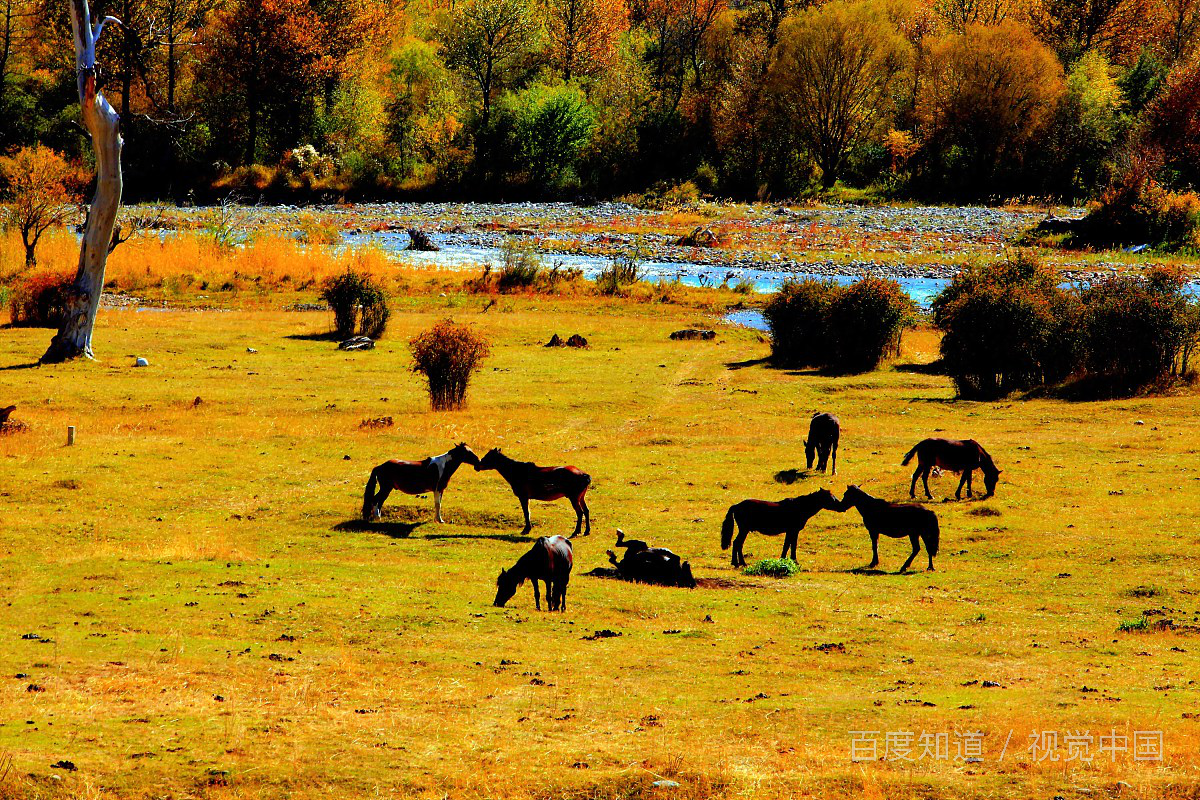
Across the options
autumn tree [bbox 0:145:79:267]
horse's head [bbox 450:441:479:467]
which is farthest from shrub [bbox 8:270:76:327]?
horse's head [bbox 450:441:479:467]

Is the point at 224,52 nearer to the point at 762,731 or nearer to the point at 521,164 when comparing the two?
the point at 521,164

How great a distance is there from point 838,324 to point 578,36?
95.2 m

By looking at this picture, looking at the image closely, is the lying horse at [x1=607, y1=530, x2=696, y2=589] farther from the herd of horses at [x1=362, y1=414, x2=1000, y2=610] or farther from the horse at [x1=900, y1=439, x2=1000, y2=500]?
the horse at [x1=900, y1=439, x2=1000, y2=500]

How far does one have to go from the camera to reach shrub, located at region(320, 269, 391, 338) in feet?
142

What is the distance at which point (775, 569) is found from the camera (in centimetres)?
1762

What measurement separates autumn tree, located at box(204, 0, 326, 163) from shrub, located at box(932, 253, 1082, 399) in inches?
3184

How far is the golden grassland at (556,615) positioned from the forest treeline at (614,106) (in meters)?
73.7

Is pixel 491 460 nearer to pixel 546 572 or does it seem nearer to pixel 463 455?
pixel 463 455

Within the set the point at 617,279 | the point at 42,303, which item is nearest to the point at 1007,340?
the point at 617,279

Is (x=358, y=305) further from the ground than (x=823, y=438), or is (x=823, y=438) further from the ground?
(x=358, y=305)

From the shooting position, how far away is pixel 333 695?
38.8 ft

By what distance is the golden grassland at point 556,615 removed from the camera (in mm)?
10031

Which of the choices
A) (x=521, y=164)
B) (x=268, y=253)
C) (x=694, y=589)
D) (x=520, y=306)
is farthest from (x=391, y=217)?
(x=694, y=589)

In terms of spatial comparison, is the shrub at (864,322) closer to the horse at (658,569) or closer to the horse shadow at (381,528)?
the horse shadow at (381,528)
